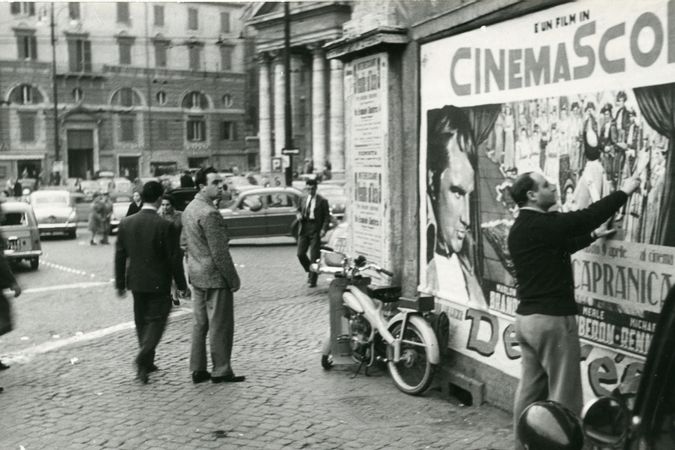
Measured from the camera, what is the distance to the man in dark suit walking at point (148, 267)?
832cm

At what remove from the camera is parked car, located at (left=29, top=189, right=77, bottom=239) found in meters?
28.7

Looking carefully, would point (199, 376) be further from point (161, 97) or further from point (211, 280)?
point (161, 97)

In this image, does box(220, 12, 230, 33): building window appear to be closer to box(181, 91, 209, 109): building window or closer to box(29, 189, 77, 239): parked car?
box(181, 91, 209, 109): building window

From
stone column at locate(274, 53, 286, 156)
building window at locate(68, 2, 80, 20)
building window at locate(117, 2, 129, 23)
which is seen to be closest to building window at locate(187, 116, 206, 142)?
stone column at locate(274, 53, 286, 156)

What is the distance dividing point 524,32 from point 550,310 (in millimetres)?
2211

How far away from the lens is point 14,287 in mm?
8492

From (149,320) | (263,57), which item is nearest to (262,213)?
(149,320)

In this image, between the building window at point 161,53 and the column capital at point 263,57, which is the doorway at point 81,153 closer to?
the building window at point 161,53

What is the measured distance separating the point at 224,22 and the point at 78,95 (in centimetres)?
1206

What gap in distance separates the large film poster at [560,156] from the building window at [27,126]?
206 feet

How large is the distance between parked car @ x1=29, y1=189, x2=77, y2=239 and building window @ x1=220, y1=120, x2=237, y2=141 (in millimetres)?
46185

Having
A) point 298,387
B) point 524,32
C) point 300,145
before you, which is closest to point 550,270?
point 524,32

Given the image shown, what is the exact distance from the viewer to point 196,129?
7456 cm

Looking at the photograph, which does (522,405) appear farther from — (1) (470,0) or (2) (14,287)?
(2) (14,287)
